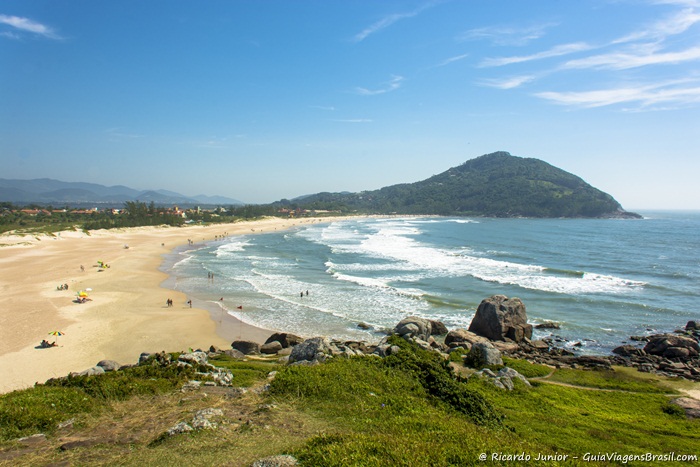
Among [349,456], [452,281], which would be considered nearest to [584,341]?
[452,281]

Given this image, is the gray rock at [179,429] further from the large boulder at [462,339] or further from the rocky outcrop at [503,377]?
the large boulder at [462,339]

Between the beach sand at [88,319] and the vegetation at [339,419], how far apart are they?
9829 millimetres

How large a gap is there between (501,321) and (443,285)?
1382 cm

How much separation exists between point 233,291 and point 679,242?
81362 mm

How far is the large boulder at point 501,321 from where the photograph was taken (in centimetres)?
2331

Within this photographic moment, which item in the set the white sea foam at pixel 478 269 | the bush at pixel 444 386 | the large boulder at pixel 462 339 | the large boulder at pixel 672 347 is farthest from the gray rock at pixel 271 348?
the large boulder at pixel 672 347

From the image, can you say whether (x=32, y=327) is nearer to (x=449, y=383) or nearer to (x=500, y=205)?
(x=449, y=383)

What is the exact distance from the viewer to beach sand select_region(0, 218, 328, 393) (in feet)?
64.4

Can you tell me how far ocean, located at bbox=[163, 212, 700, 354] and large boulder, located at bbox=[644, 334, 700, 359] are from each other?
1.96 meters

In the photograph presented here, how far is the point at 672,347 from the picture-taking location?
21156mm

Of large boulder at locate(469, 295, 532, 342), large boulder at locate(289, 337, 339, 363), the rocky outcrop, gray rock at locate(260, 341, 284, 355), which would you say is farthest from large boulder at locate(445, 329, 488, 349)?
gray rock at locate(260, 341, 284, 355)

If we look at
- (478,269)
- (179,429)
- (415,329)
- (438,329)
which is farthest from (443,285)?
(179,429)

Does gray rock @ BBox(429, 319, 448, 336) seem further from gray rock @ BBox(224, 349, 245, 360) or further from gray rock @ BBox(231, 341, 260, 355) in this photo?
gray rock @ BBox(224, 349, 245, 360)

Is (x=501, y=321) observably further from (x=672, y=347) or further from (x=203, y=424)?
(x=203, y=424)
